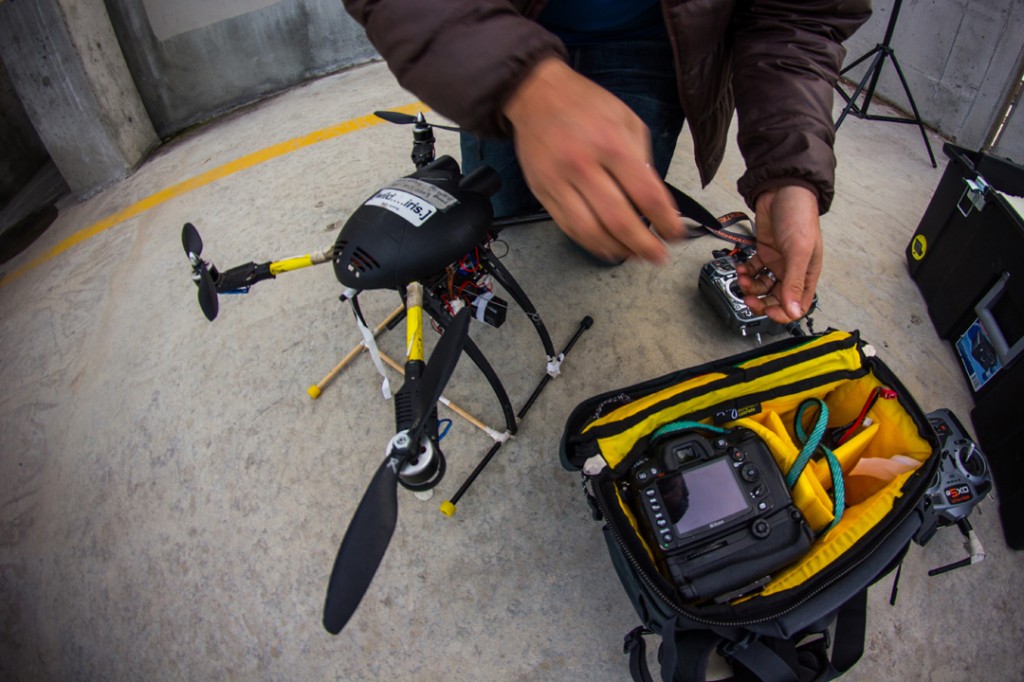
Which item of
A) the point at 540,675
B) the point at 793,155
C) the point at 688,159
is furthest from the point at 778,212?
the point at 688,159

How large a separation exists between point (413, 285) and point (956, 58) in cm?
305

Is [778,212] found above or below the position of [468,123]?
below

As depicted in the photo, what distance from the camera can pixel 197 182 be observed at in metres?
2.82

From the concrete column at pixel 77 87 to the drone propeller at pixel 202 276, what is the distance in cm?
218

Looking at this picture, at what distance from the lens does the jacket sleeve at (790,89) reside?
118cm

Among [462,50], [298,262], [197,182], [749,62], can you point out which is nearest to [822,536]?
[749,62]

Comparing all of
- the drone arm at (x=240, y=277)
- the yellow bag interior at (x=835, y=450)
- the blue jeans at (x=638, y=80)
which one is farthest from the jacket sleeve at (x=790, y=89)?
the drone arm at (x=240, y=277)

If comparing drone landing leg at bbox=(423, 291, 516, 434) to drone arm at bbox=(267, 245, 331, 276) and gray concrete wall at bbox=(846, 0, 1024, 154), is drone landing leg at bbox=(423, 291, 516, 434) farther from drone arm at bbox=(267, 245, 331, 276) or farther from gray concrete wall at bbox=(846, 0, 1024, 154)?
gray concrete wall at bbox=(846, 0, 1024, 154)

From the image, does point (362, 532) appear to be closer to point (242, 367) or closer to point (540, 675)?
point (540, 675)

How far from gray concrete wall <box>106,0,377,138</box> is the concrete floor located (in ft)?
3.25

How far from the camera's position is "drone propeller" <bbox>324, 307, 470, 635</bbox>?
85 cm

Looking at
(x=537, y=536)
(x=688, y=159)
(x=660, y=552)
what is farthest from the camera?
(x=688, y=159)

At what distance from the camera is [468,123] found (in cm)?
78

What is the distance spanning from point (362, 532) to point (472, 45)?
0.75m
